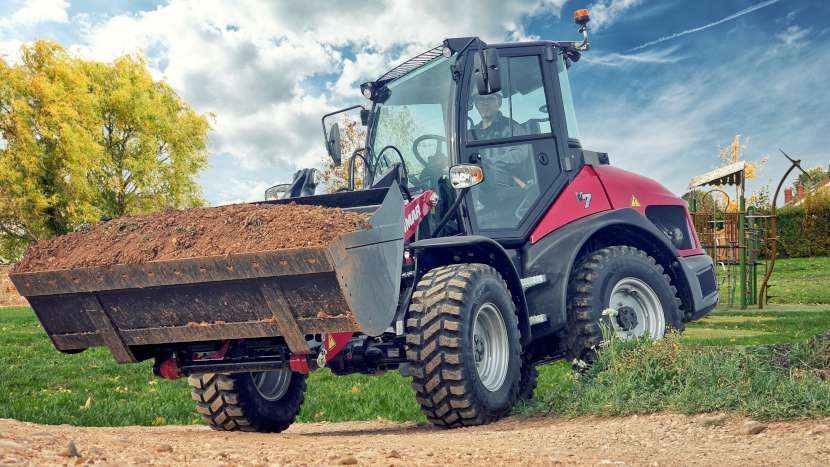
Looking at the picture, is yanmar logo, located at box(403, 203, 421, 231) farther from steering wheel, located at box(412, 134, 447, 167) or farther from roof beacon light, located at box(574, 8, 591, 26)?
roof beacon light, located at box(574, 8, 591, 26)

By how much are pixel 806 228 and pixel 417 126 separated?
2814cm

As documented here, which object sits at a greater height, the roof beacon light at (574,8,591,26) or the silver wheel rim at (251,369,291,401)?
the roof beacon light at (574,8,591,26)

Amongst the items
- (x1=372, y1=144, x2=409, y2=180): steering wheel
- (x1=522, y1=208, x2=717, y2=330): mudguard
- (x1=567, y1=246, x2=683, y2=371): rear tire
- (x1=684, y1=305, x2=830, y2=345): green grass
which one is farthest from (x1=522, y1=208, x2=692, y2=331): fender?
(x1=684, y1=305, x2=830, y2=345): green grass

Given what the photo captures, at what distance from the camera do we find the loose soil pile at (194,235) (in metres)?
4.41

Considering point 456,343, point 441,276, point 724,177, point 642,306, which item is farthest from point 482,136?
point 724,177

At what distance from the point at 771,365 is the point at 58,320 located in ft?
16.1

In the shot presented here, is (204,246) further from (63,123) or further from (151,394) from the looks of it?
(63,123)

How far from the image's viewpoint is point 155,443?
420cm

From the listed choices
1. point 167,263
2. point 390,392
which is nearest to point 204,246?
point 167,263

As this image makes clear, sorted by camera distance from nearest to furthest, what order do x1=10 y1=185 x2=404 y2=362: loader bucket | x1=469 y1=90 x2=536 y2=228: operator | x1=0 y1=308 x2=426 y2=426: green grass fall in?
x1=10 y1=185 x2=404 y2=362: loader bucket < x1=469 y1=90 x2=536 y2=228: operator < x1=0 y1=308 x2=426 y2=426: green grass

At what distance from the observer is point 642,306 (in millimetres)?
7113

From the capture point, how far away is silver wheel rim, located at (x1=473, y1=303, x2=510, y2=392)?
217 inches

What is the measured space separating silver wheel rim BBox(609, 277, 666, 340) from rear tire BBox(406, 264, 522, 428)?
5.82 feet

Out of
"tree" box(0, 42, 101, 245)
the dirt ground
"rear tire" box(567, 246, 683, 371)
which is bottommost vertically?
the dirt ground
